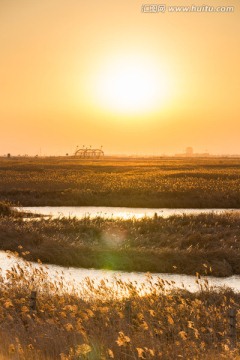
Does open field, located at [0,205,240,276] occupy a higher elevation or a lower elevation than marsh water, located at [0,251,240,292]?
higher

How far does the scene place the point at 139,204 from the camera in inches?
1916

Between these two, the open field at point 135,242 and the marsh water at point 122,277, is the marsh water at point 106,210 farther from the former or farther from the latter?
the marsh water at point 122,277

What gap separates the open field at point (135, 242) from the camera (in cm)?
2315

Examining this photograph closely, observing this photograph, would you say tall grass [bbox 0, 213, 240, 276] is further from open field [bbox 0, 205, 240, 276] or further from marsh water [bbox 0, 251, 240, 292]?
marsh water [bbox 0, 251, 240, 292]

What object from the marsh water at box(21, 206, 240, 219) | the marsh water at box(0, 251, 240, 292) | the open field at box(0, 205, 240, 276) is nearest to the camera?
the marsh water at box(0, 251, 240, 292)

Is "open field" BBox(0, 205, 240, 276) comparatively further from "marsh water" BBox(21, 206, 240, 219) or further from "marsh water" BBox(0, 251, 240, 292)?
"marsh water" BBox(21, 206, 240, 219)

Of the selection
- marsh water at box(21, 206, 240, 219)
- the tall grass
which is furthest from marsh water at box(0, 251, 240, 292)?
marsh water at box(21, 206, 240, 219)

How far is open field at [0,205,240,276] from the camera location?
2315cm

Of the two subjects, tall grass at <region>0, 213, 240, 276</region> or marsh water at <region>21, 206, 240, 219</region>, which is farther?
marsh water at <region>21, 206, 240, 219</region>

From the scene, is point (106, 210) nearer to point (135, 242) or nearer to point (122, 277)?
point (135, 242)

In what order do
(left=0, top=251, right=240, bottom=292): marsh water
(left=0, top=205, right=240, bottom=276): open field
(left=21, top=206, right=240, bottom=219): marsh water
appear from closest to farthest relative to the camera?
(left=0, top=251, right=240, bottom=292): marsh water < (left=0, top=205, right=240, bottom=276): open field < (left=21, top=206, right=240, bottom=219): marsh water

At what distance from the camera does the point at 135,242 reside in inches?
1056

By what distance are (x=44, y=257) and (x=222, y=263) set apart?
8.53 metres

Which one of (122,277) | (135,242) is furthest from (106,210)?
(122,277)
